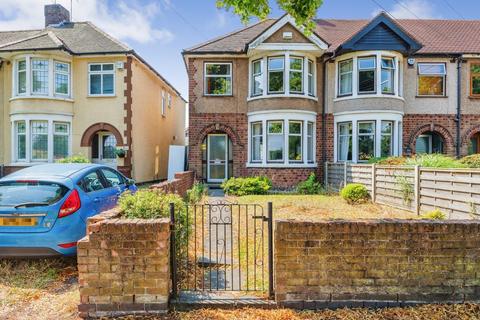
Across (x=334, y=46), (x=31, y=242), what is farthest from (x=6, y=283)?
(x=334, y=46)

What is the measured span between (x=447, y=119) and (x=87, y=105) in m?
17.8

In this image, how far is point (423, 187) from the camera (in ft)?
28.5

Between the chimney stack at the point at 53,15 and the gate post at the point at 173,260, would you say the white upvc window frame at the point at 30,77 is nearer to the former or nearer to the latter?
the chimney stack at the point at 53,15

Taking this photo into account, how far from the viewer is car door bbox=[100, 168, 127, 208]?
6.15m

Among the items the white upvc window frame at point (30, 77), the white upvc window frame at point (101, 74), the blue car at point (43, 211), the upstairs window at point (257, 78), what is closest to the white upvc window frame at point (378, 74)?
the upstairs window at point (257, 78)

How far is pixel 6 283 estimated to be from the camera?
14.1ft

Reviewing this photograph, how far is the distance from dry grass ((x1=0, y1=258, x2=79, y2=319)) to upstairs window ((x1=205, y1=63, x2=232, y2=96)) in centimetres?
1135

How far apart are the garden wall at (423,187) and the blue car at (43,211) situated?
775 centimetres

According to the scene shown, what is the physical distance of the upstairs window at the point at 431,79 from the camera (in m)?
15.3

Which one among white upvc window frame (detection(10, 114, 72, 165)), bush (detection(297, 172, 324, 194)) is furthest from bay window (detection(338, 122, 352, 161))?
white upvc window frame (detection(10, 114, 72, 165))

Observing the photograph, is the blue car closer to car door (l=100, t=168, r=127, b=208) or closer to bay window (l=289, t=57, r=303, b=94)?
car door (l=100, t=168, r=127, b=208)

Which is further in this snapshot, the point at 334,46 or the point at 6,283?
the point at 334,46

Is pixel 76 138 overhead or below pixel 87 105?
below

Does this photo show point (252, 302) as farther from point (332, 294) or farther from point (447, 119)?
point (447, 119)
